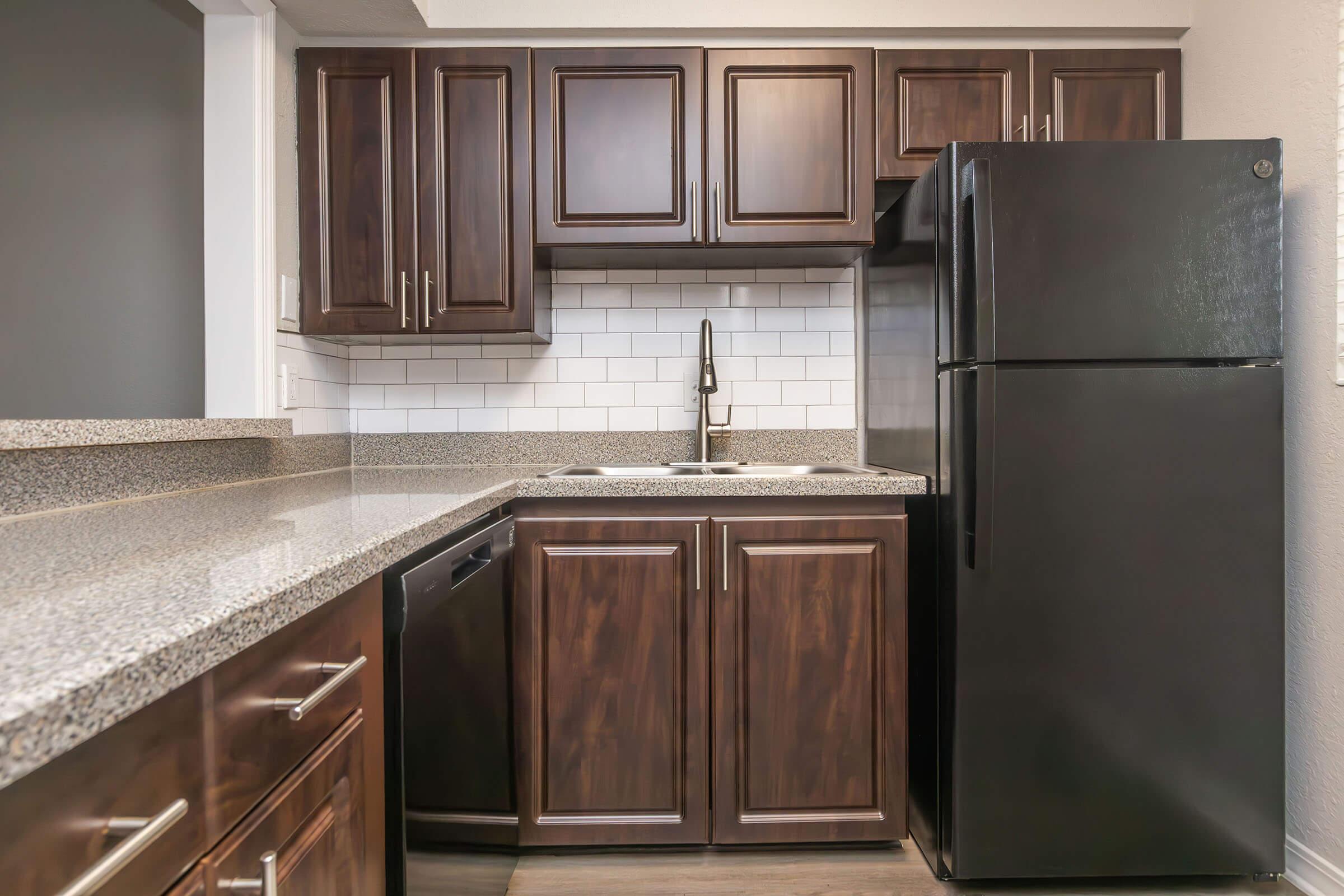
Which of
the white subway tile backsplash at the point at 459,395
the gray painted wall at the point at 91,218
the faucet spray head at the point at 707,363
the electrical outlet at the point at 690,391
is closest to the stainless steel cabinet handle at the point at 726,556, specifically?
the faucet spray head at the point at 707,363

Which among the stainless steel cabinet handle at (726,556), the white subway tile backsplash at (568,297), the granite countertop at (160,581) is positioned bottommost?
the stainless steel cabinet handle at (726,556)

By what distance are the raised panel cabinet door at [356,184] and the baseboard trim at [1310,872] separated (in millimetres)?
2528

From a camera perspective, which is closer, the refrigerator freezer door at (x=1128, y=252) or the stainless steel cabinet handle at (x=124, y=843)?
the stainless steel cabinet handle at (x=124, y=843)

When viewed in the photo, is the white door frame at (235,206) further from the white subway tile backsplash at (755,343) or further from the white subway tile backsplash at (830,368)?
the white subway tile backsplash at (830,368)

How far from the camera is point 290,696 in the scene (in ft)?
2.31

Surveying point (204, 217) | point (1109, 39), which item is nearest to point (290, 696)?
point (204, 217)

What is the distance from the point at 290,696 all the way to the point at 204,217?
1.63 meters

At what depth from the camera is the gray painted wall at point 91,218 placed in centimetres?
199

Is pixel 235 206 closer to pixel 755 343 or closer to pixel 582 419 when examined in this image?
pixel 582 419

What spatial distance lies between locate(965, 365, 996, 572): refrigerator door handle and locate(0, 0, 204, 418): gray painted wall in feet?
6.56

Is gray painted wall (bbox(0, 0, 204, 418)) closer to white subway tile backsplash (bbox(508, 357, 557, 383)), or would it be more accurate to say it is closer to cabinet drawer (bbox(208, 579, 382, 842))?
white subway tile backsplash (bbox(508, 357, 557, 383))

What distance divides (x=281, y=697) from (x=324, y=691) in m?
0.06

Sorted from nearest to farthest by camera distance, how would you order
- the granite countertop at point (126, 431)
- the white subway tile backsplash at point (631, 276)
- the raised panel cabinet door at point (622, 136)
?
the granite countertop at point (126, 431)
the raised panel cabinet door at point (622, 136)
the white subway tile backsplash at point (631, 276)

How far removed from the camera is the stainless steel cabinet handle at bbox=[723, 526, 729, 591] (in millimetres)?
1677
